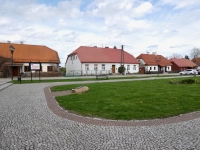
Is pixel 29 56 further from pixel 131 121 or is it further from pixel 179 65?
pixel 179 65

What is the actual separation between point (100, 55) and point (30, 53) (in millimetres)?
16742

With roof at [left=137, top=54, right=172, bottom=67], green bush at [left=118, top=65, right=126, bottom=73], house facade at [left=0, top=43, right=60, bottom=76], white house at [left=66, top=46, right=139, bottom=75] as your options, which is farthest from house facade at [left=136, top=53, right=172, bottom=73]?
house facade at [left=0, top=43, right=60, bottom=76]

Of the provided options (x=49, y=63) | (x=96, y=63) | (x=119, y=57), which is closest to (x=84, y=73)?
(x=96, y=63)

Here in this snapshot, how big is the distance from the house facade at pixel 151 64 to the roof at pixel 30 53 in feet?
88.1

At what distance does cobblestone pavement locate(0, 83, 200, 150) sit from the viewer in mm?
4098

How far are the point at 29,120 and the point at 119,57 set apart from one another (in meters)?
44.1

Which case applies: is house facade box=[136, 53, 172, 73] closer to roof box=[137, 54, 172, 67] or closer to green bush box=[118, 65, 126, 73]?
roof box=[137, 54, 172, 67]

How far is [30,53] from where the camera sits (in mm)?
40500

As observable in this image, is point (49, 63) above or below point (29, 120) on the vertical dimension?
above

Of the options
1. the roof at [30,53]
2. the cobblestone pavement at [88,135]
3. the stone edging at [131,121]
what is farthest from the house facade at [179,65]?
the cobblestone pavement at [88,135]

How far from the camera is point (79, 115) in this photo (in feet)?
21.9

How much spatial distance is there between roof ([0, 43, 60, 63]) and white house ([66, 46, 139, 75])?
191 inches

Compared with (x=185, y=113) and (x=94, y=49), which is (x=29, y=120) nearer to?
(x=185, y=113)

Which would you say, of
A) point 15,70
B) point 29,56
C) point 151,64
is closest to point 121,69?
point 151,64
